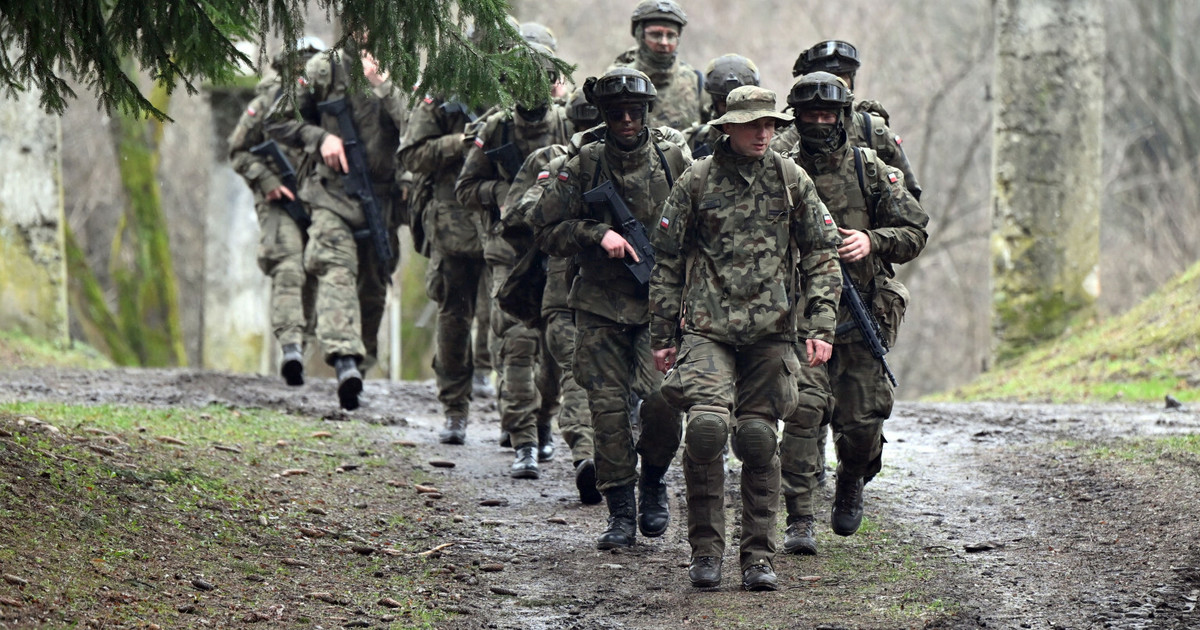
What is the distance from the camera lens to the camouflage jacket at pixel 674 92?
9.42m

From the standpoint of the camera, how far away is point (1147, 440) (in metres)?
9.16

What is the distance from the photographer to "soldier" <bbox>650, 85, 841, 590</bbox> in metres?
6.28

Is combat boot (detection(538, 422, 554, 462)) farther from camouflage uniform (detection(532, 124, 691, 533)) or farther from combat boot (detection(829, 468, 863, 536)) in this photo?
combat boot (detection(829, 468, 863, 536))

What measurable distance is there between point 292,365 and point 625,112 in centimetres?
497

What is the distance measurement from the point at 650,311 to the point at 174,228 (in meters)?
31.0

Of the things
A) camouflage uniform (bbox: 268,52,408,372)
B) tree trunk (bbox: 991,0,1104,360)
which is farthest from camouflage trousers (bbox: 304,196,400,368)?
tree trunk (bbox: 991,0,1104,360)

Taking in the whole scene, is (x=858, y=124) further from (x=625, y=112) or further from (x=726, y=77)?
(x=726, y=77)

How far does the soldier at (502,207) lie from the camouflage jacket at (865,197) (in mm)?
2193

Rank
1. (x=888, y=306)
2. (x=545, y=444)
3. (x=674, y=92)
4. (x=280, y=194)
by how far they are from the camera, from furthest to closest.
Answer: (x=280, y=194)
(x=545, y=444)
(x=674, y=92)
(x=888, y=306)

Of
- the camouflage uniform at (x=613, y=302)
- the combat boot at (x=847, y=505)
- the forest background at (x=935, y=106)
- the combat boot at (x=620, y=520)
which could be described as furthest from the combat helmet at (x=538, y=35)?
the forest background at (x=935, y=106)

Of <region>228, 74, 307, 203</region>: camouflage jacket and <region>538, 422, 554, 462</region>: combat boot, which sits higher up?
<region>228, 74, 307, 203</region>: camouflage jacket

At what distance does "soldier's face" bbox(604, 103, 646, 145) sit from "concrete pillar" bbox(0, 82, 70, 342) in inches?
380

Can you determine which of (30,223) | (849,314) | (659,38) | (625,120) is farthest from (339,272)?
(30,223)

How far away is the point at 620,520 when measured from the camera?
7.21 m
